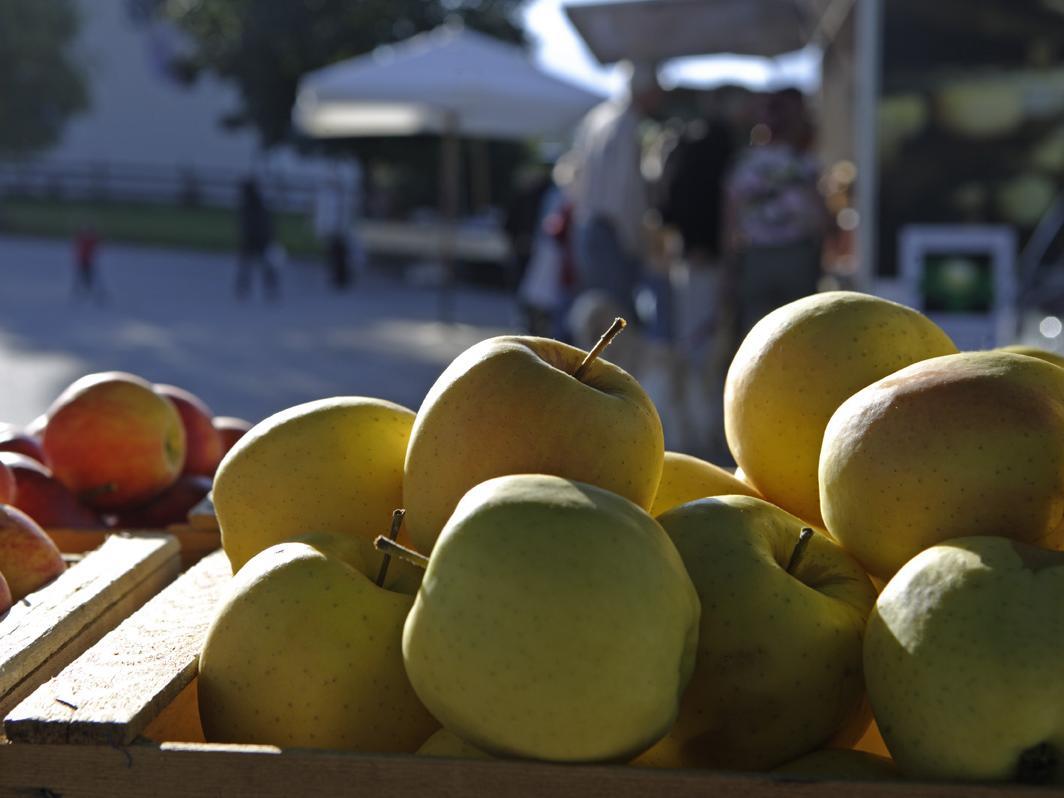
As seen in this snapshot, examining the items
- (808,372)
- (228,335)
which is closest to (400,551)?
(808,372)

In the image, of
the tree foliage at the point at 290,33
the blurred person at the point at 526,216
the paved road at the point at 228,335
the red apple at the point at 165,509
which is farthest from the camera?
the tree foliage at the point at 290,33

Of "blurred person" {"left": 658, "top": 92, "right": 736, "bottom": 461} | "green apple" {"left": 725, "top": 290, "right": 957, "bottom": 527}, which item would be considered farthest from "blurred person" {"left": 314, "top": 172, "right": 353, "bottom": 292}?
"green apple" {"left": 725, "top": 290, "right": 957, "bottom": 527}

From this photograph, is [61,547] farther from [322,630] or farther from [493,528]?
[493,528]

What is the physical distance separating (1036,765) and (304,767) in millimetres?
698

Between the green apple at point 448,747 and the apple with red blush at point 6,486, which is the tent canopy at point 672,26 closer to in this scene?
the apple with red blush at point 6,486

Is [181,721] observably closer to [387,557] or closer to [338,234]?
[387,557]

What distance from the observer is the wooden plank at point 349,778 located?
46.5 inches

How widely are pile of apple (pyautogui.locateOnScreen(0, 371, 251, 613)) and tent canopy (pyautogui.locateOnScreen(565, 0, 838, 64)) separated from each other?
6471 millimetres

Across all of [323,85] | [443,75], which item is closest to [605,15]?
[443,75]

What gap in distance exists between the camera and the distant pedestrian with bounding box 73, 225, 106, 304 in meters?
16.1

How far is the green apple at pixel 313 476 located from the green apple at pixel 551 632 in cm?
42

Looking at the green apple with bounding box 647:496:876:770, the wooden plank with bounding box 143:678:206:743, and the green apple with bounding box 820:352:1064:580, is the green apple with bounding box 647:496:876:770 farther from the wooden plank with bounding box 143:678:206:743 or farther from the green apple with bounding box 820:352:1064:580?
the wooden plank with bounding box 143:678:206:743

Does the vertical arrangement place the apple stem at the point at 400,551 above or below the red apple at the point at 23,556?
above

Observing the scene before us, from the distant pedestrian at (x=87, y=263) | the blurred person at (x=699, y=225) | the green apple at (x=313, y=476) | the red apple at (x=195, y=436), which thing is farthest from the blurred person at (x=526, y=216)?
the green apple at (x=313, y=476)
